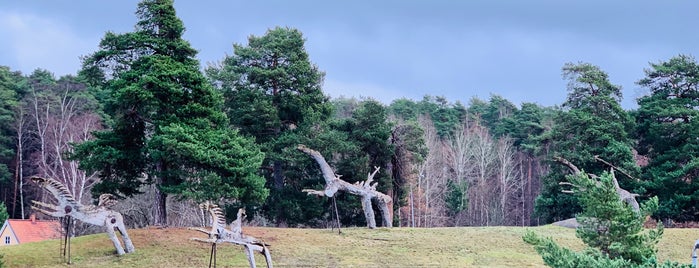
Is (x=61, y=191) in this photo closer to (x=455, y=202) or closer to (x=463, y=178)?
(x=455, y=202)

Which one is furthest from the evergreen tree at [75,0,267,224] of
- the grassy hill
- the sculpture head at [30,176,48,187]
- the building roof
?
the building roof

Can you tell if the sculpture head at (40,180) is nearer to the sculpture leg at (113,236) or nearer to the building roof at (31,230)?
the sculpture leg at (113,236)

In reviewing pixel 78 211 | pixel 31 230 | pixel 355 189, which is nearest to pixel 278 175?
pixel 355 189

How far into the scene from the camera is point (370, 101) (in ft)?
112

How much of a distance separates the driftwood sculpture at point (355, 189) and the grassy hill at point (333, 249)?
112cm

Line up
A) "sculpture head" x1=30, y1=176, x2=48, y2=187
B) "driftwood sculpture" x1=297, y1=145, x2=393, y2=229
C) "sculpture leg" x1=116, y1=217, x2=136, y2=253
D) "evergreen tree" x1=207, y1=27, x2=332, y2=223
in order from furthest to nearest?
1. "evergreen tree" x1=207, y1=27, x2=332, y2=223
2. "driftwood sculpture" x1=297, y1=145, x2=393, y2=229
3. "sculpture leg" x1=116, y1=217, x2=136, y2=253
4. "sculpture head" x1=30, y1=176, x2=48, y2=187

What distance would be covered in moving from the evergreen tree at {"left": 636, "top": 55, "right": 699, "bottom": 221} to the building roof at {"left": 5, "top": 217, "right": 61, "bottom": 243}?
31499 mm

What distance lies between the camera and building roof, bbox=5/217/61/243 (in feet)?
126

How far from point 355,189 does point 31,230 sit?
69.0 ft

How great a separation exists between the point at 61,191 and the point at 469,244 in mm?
14518

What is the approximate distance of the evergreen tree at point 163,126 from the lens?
23.5 m

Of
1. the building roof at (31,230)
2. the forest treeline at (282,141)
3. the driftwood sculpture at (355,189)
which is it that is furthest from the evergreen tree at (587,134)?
the building roof at (31,230)

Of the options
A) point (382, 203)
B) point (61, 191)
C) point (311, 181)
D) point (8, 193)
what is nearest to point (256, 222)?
point (311, 181)

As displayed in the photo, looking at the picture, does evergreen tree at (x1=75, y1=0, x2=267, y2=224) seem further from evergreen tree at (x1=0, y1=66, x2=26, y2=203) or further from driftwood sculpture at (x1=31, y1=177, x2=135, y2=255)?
evergreen tree at (x1=0, y1=66, x2=26, y2=203)
